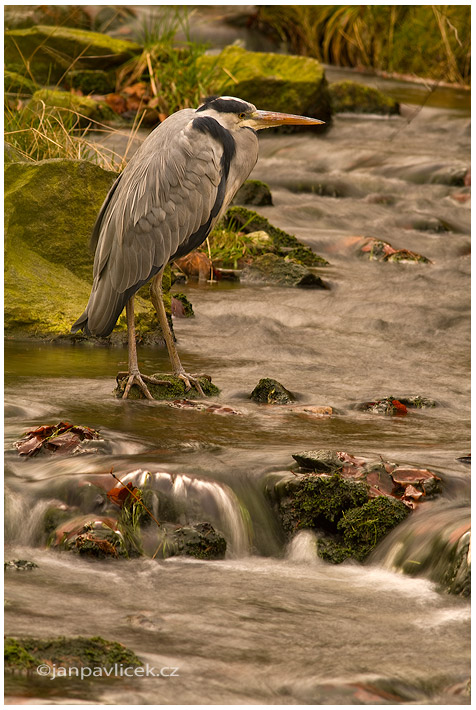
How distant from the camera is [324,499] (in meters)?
4.09

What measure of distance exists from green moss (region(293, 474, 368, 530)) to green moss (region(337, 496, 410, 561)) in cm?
3

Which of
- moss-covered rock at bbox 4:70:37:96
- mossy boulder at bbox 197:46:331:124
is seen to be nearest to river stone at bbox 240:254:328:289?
moss-covered rock at bbox 4:70:37:96

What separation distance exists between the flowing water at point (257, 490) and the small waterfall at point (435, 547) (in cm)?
2

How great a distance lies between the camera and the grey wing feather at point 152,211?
17.4 ft

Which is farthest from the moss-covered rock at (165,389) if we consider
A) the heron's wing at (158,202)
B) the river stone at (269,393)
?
the heron's wing at (158,202)

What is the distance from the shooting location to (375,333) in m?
7.41

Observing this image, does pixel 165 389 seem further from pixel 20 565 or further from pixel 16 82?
pixel 16 82

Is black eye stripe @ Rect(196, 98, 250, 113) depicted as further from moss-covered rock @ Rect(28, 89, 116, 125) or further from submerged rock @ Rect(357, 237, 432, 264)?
moss-covered rock @ Rect(28, 89, 116, 125)

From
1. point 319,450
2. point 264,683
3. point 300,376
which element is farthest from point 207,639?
point 300,376

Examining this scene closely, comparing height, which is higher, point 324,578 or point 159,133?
point 159,133

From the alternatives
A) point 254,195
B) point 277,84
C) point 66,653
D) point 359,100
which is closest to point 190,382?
point 66,653

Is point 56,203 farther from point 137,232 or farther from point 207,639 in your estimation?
point 207,639

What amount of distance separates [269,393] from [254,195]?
5.65 meters

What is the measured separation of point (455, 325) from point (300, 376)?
2.05m
